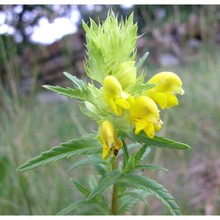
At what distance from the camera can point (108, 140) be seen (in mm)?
672

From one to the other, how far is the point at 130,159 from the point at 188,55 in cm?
482

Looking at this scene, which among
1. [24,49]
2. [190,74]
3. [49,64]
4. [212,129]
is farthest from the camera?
[49,64]

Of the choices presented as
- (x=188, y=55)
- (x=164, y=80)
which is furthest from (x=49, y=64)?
(x=164, y=80)

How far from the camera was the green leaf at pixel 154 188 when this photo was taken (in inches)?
24.6

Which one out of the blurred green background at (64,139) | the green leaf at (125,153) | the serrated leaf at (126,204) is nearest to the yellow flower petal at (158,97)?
the green leaf at (125,153)

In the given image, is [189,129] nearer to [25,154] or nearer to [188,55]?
[25,154]

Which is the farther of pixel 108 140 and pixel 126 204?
pixel 126 204

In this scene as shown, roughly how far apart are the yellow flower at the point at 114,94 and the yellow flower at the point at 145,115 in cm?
3

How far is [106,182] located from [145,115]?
6.1 inches

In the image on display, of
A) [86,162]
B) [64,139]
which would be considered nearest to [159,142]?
[86,162]

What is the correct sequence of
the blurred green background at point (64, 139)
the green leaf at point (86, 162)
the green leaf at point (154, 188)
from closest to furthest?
the green leaf at point (154, 188) < the green leaf at point (86, 162) < the blurred green background at point (64, 139)

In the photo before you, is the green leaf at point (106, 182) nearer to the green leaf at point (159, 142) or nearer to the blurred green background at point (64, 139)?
the green leaf at point (159, 142)

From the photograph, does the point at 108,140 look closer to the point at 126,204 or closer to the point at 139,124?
the point at 139,124

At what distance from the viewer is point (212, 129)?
2.54 metres
